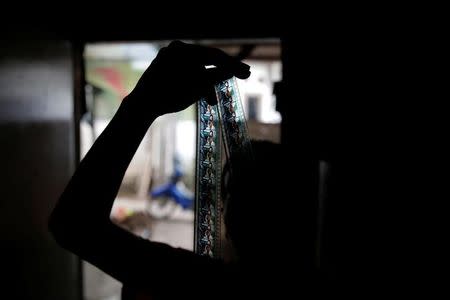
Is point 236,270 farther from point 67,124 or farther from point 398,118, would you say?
point 67,124

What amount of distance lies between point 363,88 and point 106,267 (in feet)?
3.99

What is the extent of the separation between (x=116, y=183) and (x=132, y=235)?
0.34ft

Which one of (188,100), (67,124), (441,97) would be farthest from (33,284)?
(441,97)

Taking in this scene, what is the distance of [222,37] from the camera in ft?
5.85

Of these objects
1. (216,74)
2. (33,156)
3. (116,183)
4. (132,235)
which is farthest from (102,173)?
(33,156)

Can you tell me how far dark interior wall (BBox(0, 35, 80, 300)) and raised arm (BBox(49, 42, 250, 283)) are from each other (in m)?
1.43

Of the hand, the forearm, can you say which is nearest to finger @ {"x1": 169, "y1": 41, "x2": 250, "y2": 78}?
the hand

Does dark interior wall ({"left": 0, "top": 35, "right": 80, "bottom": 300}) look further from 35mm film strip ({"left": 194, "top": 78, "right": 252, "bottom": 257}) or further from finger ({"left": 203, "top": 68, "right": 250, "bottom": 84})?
finger ({"left": 203, "top": 68, "right": 250, "bottom": 84})

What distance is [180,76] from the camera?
58cm

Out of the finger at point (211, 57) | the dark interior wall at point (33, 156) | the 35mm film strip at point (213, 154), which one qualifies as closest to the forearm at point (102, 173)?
the finger at point (211, 57)

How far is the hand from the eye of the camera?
0.56 m

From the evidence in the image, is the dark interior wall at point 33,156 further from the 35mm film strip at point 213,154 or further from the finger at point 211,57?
the finger at point 211,57

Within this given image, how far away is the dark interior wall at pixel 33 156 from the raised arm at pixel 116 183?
1.43m

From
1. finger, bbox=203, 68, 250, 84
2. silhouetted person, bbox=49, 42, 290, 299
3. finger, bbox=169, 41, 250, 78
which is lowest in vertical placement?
silhouetted person, bbox=49, 42, 290, 299
